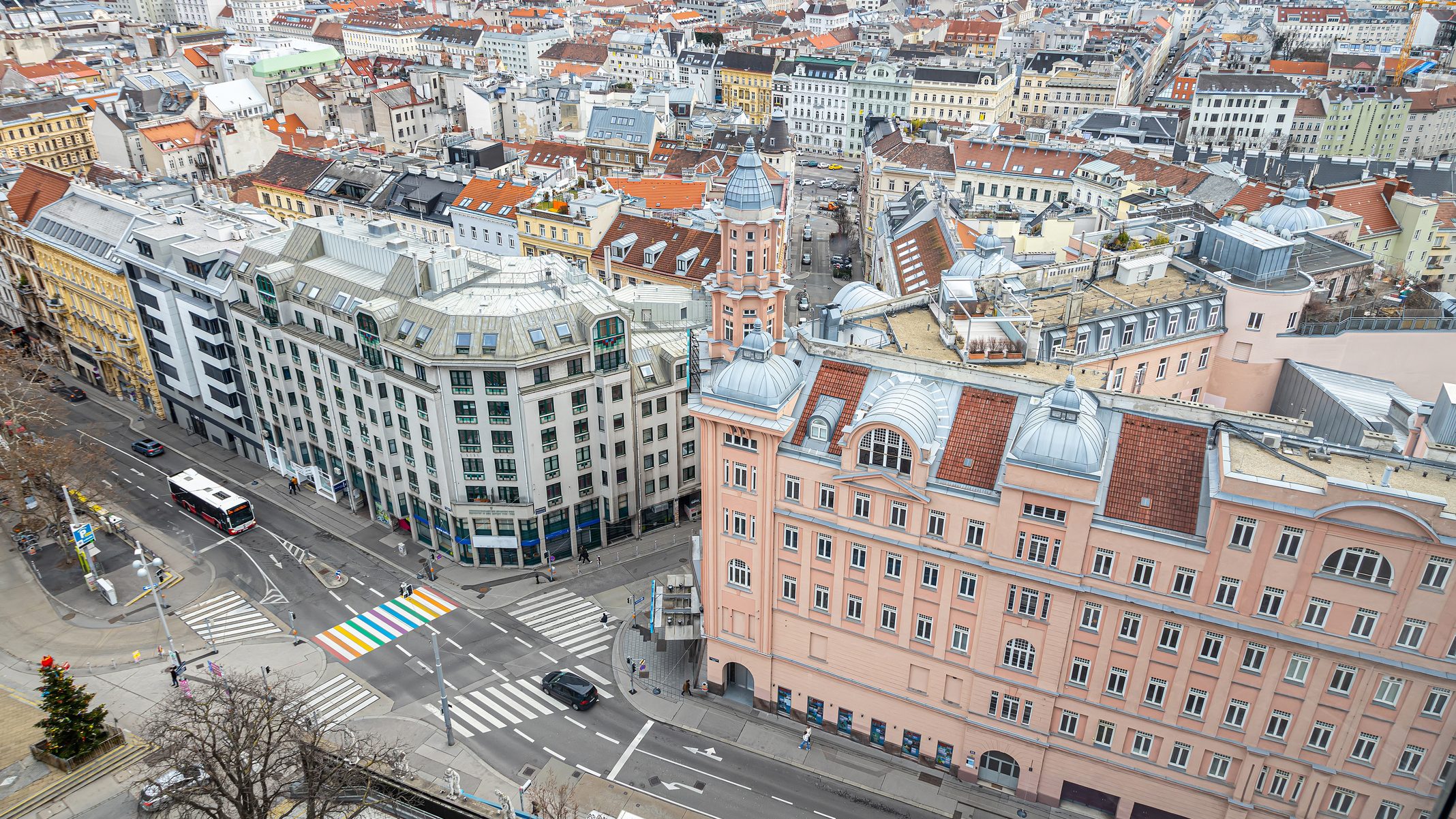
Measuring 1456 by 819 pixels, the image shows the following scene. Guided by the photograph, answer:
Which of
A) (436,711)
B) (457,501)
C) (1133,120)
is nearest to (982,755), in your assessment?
(436,711)

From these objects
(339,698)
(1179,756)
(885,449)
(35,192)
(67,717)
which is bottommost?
(339,698)

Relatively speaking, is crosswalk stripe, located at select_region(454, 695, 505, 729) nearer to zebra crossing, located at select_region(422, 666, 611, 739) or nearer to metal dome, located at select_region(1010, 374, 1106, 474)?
zebra crossing, located at select_region(422, 666, 611, 739)

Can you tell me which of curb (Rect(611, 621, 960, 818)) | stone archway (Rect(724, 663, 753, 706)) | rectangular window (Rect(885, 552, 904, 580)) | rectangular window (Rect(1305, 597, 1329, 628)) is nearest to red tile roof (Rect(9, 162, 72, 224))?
curb (Rect(611, 621, 960, 818))

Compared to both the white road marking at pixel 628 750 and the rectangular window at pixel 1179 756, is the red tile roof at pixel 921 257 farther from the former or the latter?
the white road marking at pixel 628 750

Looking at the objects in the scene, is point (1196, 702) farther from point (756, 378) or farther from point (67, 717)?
point (67, 717)

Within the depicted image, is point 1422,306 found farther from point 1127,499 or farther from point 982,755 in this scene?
point 982,755

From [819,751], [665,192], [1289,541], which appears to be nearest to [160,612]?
[819,751]
